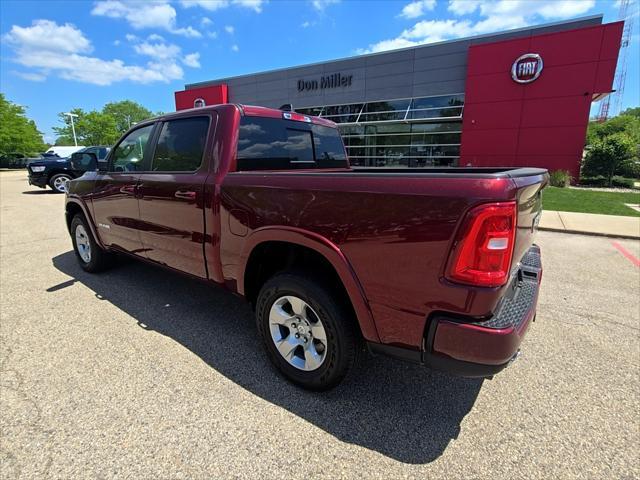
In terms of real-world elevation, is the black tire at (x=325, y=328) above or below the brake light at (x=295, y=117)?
below

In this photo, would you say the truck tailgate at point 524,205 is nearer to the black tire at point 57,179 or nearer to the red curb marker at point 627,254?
the red curb marker at point 627,254

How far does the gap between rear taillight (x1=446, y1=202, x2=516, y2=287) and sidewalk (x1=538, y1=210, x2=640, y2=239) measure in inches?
279

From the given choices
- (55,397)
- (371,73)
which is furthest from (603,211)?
(371,73)

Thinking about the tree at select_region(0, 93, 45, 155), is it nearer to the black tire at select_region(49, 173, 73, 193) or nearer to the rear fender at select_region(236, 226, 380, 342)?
the black tire at select_region(49, 173, 73, 193)

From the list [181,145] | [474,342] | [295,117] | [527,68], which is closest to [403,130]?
[527,68]

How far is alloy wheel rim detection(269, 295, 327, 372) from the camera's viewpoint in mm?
2371

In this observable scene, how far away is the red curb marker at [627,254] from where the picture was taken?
5438mm

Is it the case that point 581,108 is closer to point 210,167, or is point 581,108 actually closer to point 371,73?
point 371,73

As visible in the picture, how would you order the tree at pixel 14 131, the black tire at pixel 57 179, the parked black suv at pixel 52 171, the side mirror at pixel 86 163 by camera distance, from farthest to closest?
the tree at pixel 14 131 → the black tire at pixel 57 179 → the parked black suv at pixel 52 171 → the side mirror at pixel 86 163

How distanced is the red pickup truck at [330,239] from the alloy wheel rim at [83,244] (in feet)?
5.02

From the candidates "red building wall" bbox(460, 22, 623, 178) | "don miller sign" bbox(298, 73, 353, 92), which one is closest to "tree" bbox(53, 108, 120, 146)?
"don miller sign" bbox(298, 73, 353, 92)

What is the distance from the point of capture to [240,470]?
1.87m

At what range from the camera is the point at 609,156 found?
614 inches

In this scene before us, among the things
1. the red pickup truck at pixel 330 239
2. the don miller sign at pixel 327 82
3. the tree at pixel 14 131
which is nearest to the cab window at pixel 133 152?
the red pickup truck at pixel 330 239
